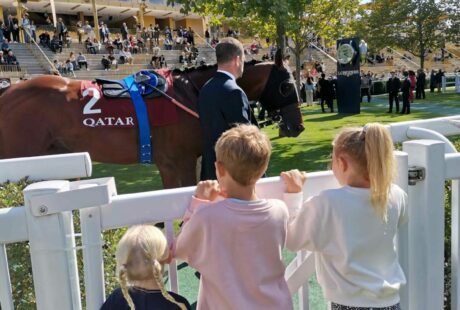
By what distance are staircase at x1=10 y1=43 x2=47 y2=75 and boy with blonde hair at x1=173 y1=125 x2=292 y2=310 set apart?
26527 millimetres

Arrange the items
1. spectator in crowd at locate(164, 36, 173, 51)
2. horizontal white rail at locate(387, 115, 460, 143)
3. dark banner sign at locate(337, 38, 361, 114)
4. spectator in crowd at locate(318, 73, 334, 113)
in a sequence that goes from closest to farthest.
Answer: horizontal white rail at locate(387, 115, 460, 143)
dark banner sign at locate(337, 38, 361, 114)
spectator in crowd at locate(318, 73, 334, 113)
spectator in crowd at locate(164, 36, 173, 51)

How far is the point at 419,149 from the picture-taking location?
2033mm

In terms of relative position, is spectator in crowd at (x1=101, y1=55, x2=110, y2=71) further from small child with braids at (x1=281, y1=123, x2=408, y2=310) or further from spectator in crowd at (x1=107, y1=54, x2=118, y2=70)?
small child with braids at (x1=281, y1=123, x2=408, y2=310)

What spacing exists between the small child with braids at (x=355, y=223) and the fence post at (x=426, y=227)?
19 centimetres

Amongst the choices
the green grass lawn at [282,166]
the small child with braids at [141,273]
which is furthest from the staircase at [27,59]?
the small child with braids at [141,273]

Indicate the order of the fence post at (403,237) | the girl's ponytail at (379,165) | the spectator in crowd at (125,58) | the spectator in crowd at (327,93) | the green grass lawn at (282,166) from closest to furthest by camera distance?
the girl's ponytail at (379,165) → the fence post at (403,237) → the green grass lawn at (282,166) → the spectator in crowd at (327,93) → the spectator in crowd at (125,58)

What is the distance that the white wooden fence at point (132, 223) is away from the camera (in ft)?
5.05

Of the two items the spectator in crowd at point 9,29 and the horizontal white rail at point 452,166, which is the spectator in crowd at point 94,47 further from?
the horizontal white rail at point 452,166

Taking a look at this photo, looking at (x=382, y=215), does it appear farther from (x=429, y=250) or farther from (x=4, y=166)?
(x=4, y=166)

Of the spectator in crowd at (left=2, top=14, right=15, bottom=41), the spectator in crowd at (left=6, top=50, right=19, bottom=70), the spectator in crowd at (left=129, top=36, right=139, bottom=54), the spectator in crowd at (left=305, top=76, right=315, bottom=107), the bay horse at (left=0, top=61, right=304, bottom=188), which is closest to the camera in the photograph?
the bay horse at (left=0, top=61, right=304, bottom=188)

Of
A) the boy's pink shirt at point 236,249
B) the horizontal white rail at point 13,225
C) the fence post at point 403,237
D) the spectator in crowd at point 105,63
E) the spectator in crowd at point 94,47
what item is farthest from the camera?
the spectator in crowd at point 94,47

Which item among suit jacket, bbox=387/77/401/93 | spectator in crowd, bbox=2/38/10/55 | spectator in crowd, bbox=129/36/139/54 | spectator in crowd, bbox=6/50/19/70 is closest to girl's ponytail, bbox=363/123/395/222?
suit jacket, bbox=387/77/401/93

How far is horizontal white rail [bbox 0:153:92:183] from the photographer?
1808 mm

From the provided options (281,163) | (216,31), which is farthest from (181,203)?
(216,31)
